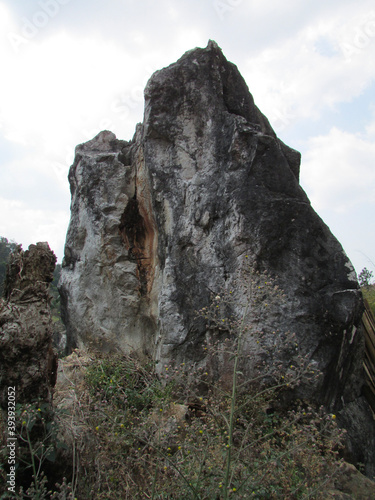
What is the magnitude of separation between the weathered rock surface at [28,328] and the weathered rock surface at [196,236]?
8.07ft

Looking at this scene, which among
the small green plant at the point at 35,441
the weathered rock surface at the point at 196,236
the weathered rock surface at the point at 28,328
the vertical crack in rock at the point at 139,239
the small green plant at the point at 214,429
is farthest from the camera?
the vertical crack in rock at the point at 139,239

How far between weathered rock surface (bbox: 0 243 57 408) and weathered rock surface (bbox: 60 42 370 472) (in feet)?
8.07

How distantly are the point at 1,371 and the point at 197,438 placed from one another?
166 centimetres

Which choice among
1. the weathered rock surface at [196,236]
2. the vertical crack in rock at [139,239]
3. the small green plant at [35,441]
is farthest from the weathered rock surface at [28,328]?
the vertical crack in rock at [139,239]

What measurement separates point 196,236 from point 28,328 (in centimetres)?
317

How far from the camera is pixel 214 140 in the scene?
20.3 ft

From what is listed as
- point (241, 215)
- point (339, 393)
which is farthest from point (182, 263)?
point (339, 393)

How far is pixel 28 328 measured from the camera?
10.4ft

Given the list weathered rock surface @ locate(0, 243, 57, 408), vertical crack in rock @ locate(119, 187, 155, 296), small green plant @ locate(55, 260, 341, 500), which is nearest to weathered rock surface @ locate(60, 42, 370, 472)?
vertical crack in rock @ locate(119, 187, 155, 296)

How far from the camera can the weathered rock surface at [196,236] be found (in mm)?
5066

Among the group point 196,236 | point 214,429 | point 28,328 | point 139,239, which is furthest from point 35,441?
point 139,239

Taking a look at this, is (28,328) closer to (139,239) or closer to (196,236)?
(196,236)

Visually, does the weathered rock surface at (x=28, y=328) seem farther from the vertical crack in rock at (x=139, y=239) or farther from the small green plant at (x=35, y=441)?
the vertical crack in rock at (x=139, y=239)

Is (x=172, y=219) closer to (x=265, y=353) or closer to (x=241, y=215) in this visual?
(x=241, y=215)
